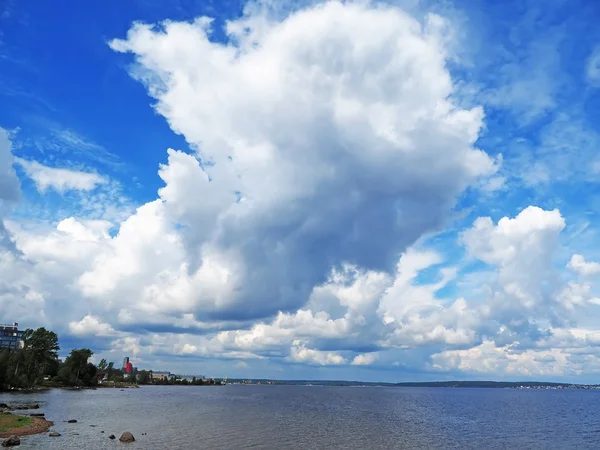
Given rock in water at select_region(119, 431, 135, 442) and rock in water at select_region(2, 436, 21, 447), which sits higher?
rock in water at select_region(2, 436, 21, 447)

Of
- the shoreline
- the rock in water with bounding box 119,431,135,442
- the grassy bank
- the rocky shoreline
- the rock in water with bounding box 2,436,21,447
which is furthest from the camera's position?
the grassy bank

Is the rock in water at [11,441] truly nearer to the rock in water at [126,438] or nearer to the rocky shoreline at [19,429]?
the rocky shoreline at [19,429]

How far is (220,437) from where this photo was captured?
86875 millimetres

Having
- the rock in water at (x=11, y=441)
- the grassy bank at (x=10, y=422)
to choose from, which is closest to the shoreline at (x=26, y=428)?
the grassy bank at (x=10, y=422)

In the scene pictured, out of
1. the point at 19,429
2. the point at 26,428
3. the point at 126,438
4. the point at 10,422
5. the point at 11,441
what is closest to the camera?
the point at 11,441

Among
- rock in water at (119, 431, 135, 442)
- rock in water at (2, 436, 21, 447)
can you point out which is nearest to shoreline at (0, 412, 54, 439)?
rock in water at (2, 436, 21, 447)

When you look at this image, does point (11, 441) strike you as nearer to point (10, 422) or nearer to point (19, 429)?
point (19, 429)

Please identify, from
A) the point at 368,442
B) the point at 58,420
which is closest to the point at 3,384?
the point at 58,420

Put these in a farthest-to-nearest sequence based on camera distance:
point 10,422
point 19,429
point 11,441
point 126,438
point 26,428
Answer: point 10,422 → point 26,428 → point 19,429 → point 126,438 → point 11,441

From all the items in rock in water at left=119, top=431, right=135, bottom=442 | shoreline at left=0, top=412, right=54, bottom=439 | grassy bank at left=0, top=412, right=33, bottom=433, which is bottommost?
rock in water at left=119, top=431, right=135, bottom=442

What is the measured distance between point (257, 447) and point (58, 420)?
48834 millimetres

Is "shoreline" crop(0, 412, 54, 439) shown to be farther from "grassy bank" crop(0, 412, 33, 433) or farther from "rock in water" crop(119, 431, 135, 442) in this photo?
"rock in water" crop(119, 431, 135, 442)

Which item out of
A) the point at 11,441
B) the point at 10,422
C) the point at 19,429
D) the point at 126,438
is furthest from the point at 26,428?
the point at 126,438

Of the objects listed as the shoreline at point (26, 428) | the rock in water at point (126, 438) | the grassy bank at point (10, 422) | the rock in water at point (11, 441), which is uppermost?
the grassy bank at point (10, 422)
